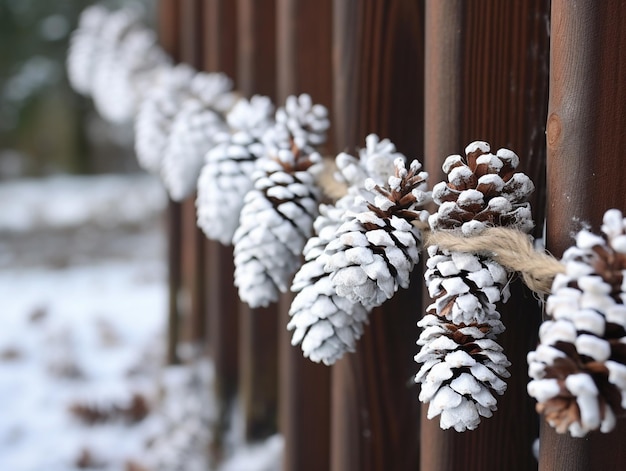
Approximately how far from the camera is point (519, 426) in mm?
845

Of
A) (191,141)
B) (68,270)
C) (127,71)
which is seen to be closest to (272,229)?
(191,141)

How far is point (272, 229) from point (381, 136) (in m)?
0.25

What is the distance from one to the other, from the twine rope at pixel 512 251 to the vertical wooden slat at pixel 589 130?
53 mm

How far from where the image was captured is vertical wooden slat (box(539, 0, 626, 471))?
2.11 ft

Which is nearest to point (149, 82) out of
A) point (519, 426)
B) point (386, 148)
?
point (386, 148)

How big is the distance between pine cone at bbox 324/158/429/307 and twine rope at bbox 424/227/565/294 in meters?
0.05

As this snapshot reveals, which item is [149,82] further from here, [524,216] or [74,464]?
[524,216]

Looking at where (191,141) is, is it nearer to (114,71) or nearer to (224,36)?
(224,36)

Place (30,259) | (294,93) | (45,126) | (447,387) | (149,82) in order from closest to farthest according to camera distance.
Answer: (447,387)
(294,93)
(149,82)
(30,259)
(45,126)

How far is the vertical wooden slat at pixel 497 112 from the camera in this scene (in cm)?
81

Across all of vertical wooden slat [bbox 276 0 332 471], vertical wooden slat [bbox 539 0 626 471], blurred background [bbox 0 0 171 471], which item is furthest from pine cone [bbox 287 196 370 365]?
blurred background [bbox 0 0 171 471]

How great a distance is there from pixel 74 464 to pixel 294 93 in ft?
4.48

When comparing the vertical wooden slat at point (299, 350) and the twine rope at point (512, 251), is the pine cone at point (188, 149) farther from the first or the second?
the twine rope at point (512, 251)

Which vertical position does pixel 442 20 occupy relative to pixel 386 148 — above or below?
above
